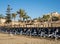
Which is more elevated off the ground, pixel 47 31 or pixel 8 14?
pixel 8 14

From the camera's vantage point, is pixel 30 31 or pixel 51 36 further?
pixel 30 31

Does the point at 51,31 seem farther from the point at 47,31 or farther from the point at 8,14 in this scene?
the point at 8,14

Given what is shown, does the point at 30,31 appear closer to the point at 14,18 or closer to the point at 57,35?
the point at 57,35

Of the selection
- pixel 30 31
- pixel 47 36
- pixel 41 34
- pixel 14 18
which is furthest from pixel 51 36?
pixel 14 18

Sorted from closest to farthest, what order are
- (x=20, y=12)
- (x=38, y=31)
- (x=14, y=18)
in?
(x=38, y=31)
(x=20, y=12)
(x=14, y=18)

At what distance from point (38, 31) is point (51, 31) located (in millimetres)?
4342

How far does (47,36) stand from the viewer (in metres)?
29.8

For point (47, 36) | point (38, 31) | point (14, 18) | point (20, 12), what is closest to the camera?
point (47, 36)

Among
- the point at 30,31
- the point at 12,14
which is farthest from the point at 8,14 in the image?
the point at 30,31

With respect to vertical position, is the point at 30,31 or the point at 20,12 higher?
the point at 20,12

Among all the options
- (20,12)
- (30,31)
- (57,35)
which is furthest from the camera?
(20,12)

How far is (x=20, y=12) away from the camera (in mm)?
94062

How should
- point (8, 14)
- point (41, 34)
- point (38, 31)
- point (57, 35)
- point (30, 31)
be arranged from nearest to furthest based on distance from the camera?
point (57, 35), point (41, 34), point (38, 31), point (30, 31), point (8, 14)

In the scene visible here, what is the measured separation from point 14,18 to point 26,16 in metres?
12.6
